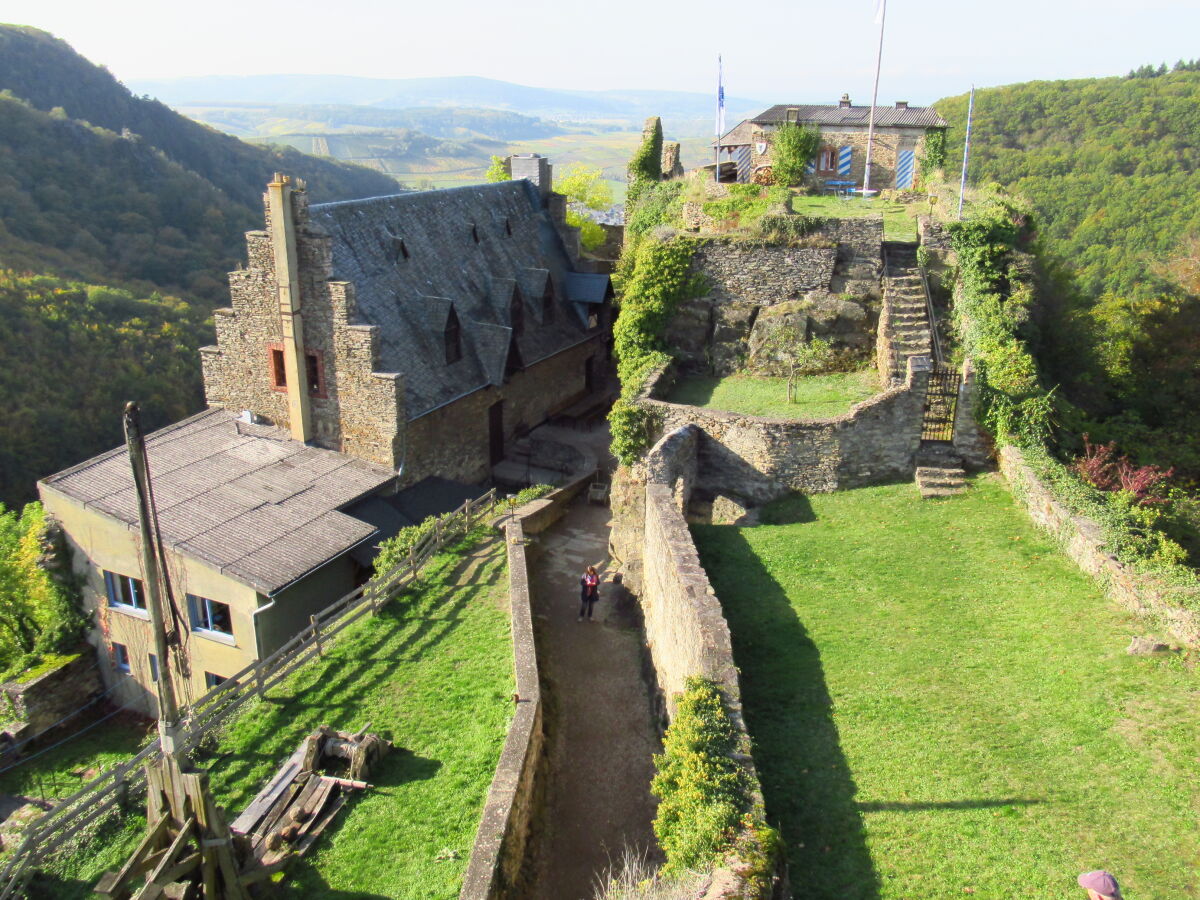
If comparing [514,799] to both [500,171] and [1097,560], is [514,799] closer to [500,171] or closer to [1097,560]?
[1097,560]

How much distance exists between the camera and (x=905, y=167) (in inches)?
1320

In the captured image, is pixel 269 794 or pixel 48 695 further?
pixel 48 695

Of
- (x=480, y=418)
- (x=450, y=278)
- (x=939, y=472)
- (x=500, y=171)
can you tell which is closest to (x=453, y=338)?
(x=480, y=418)

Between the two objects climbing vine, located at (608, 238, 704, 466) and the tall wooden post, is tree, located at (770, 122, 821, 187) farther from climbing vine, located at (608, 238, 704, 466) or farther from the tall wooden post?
the tall wooden post

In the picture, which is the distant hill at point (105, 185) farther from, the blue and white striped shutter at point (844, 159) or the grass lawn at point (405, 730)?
the grass lawn at point (405, 730)

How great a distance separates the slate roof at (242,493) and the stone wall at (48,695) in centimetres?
491

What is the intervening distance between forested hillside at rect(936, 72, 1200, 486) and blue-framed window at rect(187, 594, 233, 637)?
803 inches

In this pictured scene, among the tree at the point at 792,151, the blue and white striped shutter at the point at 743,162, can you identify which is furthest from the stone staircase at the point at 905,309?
the blue and white striped shutter at the point at 743,162

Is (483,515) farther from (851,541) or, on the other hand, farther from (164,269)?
(164,269)

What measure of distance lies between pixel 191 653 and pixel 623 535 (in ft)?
35.6

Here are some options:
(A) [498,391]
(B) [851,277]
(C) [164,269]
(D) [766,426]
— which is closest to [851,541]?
(D) [766,426]

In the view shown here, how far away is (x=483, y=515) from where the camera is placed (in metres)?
22.8

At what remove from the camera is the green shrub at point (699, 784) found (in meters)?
9.61

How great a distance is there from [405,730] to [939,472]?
13295 millimetres
